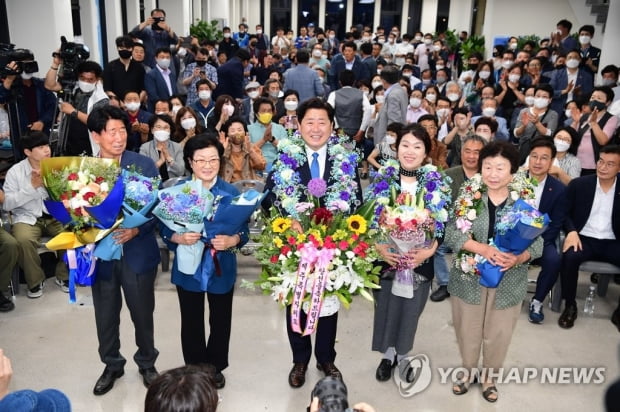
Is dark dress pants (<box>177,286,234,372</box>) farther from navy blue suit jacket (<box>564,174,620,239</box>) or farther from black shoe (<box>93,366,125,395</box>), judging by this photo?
navy blue suit jacket (<box>564,174,620,239</box>)

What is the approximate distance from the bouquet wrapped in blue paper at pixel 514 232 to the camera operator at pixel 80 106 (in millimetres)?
3622

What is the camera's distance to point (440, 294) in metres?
4.58

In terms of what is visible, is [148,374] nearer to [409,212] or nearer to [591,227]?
[409,212]

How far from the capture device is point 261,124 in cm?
563

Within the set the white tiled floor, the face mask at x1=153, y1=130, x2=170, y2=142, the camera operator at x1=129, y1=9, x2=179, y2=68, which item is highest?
the camera operator at x1=129, y1=9, x2=179, y2=68

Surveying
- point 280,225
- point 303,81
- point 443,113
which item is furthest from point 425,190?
point 303,81

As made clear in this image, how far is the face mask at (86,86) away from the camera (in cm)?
511

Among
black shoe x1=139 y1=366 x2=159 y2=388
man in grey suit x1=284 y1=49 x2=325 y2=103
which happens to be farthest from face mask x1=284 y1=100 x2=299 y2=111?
black shoe x1=139 y1=366 x2=159 y2=388

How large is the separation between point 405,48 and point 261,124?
29.1ft

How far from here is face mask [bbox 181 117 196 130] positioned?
207 inches

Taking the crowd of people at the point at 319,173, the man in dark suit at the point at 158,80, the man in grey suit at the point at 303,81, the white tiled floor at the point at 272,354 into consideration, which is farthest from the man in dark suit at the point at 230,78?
the white tiled floor at the point at 272,354

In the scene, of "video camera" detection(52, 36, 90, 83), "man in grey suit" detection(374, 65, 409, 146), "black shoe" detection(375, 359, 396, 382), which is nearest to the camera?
"black shoe" detection(375, 359, 396, 382)

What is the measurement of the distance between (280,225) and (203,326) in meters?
0.84

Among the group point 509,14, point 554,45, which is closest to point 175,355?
point 554,45
